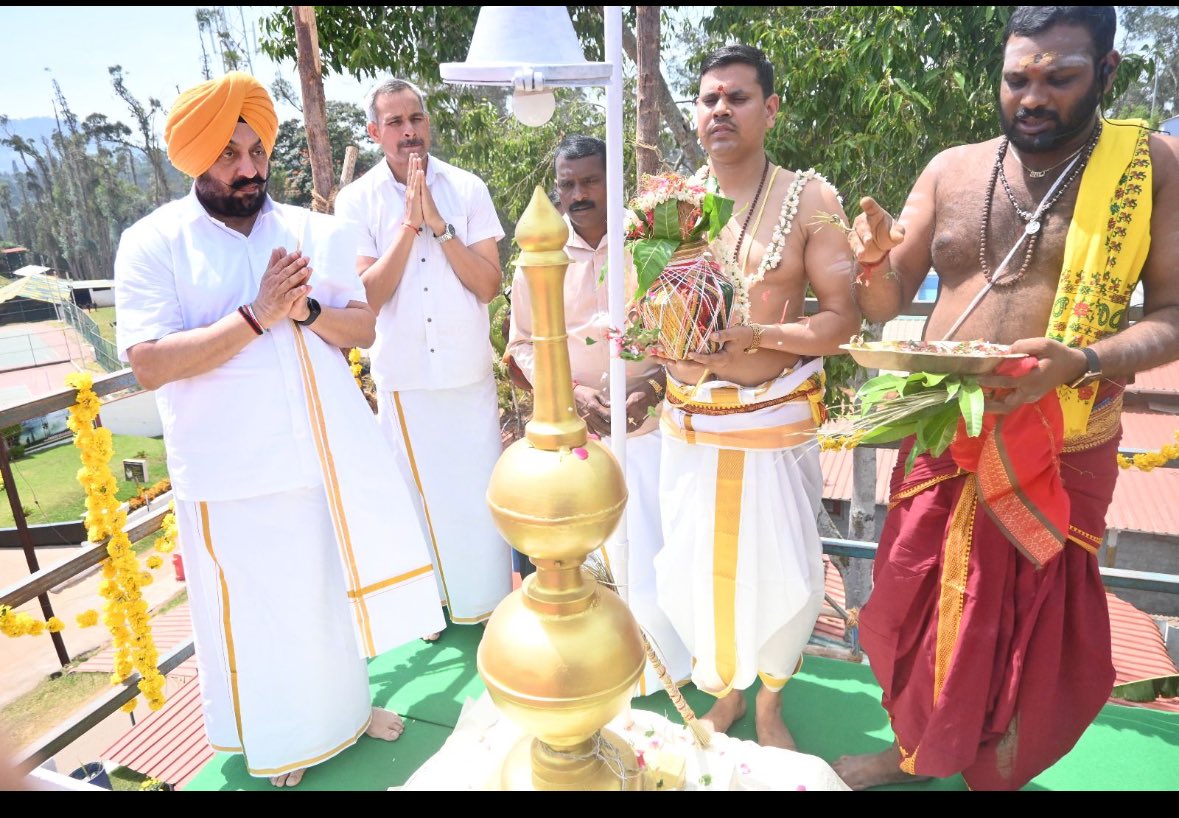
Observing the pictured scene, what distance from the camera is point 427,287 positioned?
3.21 m

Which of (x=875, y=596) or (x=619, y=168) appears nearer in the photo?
(x=619, y=168)

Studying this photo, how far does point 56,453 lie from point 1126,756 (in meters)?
30.8

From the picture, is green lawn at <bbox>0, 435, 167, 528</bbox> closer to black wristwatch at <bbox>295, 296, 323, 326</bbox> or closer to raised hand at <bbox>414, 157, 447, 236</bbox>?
raised hand at <bbox>414, 157, 447, 236</bbox>

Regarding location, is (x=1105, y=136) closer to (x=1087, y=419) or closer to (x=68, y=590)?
(x=1087, y=419)

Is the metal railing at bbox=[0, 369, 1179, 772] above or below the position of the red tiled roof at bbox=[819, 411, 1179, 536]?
above

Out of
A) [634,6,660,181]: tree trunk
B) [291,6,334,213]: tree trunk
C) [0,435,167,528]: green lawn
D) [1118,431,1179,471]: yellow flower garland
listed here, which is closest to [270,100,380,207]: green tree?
[0,435,167,528]: green lawn

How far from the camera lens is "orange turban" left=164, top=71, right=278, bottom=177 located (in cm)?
222

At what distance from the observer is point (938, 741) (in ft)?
7.12

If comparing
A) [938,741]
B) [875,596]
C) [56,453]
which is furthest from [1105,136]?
[56,453]

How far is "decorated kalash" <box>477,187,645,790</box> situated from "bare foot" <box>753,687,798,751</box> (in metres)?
1.84

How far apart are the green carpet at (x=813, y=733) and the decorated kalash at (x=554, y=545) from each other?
1919mm

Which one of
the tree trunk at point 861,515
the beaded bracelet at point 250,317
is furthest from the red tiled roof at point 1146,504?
the beaded bracelet at point 250,317

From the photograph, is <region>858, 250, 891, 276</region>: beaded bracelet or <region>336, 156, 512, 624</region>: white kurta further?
<region>336, 156, 512, 624</region>: white kurta

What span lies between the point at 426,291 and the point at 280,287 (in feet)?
3.23
